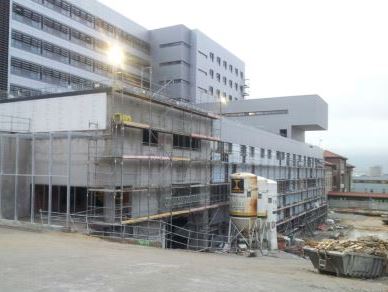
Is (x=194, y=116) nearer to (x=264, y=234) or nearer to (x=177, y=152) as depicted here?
(x=177, y=152)

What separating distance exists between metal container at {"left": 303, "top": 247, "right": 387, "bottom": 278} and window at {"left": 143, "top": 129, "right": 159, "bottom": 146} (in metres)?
11.2

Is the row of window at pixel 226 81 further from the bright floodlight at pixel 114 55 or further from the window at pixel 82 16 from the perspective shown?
the window at pixel 82 16

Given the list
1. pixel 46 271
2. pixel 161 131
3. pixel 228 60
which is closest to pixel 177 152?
pixel 161 131

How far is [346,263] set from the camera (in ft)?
55.2

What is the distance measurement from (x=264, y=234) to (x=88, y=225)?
16025mm

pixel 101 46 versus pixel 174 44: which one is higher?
pixel 174 44

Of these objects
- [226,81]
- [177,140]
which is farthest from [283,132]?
[177,140]

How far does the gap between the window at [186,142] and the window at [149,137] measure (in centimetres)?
226

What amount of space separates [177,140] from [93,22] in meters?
39.5

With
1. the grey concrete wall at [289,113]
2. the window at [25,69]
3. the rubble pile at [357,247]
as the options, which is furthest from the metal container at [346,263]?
the grey concrete wall at [289,113]

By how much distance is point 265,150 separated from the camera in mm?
44062

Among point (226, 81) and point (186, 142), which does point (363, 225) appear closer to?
point (226, 81)

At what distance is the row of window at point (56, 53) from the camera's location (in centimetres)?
4975

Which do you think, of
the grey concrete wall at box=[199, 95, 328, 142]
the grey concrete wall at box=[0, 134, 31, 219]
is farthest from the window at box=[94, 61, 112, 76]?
the grey concrete wall at box=[0, 134, 31, 219]
